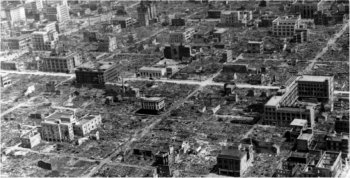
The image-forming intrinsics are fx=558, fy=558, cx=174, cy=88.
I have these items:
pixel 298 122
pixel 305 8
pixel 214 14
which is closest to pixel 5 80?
pixel 298 122

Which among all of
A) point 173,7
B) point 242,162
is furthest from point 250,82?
point 173,7

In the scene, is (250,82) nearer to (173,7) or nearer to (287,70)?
(287,70)

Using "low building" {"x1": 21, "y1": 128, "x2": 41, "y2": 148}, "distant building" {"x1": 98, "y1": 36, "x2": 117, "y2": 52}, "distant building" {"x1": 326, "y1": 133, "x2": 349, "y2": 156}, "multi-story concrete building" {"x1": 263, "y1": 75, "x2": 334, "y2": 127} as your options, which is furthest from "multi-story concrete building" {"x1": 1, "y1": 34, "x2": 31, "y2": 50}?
"distant building" {"x1": 326, "y1": 133, "x2": 349, "y2": 156}

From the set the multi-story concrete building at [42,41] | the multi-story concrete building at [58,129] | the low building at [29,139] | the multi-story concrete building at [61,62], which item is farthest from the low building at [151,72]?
the multi-story concrete building at [42,41]

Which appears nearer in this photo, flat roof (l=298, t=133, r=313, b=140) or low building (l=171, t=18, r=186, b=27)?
flat roof (l=298, t=133, r=313, b=140)

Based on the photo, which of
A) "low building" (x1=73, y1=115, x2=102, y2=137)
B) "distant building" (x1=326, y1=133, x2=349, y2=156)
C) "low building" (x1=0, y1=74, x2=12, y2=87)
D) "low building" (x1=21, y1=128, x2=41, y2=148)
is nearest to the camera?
"distant building" (x1=326, y1=133, x2=349, y2=156)

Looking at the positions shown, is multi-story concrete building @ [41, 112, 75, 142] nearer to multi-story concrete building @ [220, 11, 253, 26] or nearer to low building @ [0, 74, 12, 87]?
low building @ [0, 74, 12, 87]

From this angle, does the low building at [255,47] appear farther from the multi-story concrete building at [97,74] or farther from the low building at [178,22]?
the low building at [178,22]
